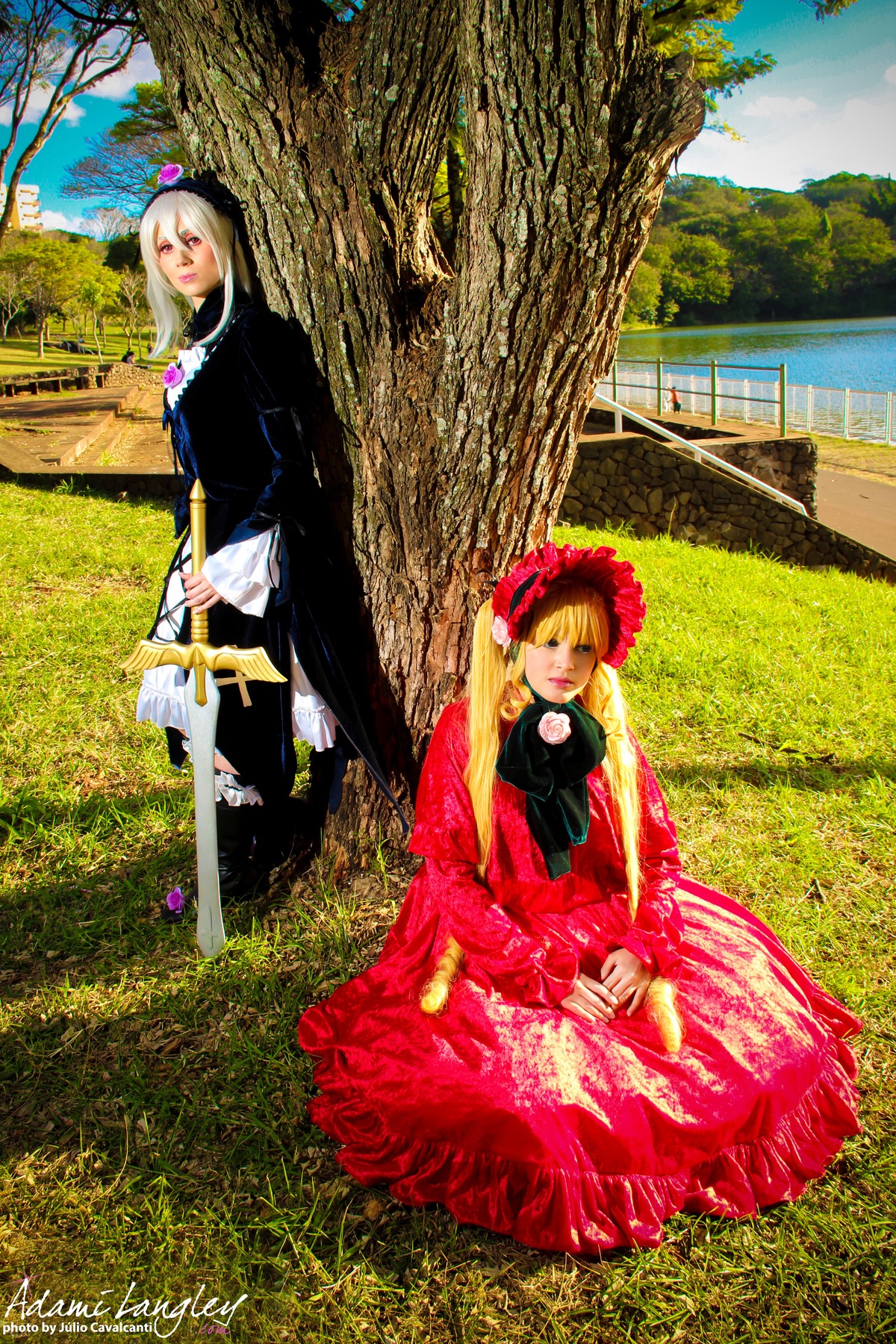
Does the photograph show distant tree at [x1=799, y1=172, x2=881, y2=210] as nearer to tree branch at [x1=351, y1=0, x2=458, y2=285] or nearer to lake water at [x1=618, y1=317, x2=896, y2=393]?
lake water at [x1=618, y1=317, x2=896, y2=393]

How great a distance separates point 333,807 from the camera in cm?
272

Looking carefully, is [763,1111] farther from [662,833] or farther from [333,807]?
[333,807]

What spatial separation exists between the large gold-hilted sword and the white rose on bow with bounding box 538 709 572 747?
2.21 ft

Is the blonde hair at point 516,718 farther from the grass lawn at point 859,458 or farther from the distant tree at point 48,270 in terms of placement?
the distant tree at point 48,270

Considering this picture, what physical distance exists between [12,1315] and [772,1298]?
1.45 meters

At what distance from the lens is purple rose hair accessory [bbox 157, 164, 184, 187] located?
2158mm

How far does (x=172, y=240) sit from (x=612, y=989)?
211 centimetres

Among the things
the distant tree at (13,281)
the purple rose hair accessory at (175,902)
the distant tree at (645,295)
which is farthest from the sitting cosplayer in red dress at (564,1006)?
the distant tree at (13,281)

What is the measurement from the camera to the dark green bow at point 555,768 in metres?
1.95

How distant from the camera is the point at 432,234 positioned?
8.16ft

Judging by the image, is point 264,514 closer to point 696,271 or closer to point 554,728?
point 554,728

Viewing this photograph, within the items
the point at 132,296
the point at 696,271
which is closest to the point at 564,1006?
the point at 132,296

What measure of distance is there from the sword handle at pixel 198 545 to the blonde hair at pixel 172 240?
0.39 metres

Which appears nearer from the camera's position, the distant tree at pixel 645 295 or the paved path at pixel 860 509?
the paved path at pixel 860 509
